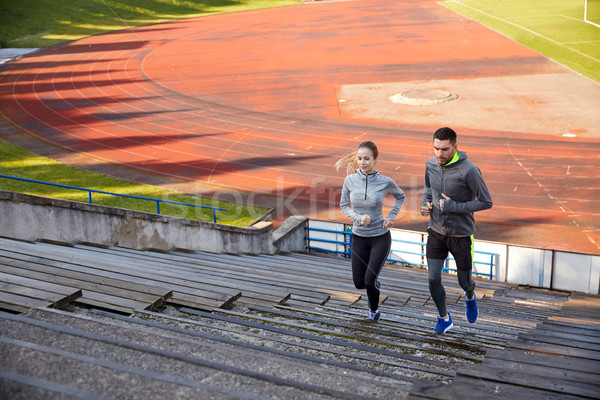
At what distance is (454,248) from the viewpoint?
5895 millimetres

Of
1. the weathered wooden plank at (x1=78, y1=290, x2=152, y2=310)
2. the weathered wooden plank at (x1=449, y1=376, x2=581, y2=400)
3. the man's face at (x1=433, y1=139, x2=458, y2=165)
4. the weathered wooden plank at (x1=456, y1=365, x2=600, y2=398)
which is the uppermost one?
the man's face at (x1=433, y1=139, x2=458, y2=165)

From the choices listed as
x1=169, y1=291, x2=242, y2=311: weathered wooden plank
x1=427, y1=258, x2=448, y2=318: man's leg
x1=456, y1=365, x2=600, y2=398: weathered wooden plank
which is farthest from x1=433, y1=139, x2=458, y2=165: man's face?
x1=169, y1=291, x2=242, y2=311: weathered wooden plank

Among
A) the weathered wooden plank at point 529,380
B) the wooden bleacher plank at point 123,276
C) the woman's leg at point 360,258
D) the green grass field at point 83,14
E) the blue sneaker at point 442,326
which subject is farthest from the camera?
the green grass field at point 83,14

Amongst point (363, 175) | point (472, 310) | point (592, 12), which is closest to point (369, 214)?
point (363, 175)

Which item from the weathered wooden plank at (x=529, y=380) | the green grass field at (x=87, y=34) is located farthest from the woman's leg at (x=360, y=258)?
the green grass field at (x=87, y=34)

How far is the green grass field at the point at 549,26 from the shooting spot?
1441 inches

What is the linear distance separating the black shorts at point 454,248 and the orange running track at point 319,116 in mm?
9283

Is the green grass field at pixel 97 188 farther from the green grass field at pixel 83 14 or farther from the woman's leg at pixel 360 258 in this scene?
the green grass field at pixel 83 14

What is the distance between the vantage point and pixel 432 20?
179ft

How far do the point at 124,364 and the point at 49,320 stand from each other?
1158mm

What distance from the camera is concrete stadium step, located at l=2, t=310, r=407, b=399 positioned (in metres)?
3.87

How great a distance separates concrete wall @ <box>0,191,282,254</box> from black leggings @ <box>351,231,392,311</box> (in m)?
5.65

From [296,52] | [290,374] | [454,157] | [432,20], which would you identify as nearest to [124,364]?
[290,374]

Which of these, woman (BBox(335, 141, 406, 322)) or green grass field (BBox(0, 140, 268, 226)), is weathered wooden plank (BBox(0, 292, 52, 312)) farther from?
green grass field (BBox(0, 140, 268, 226))
